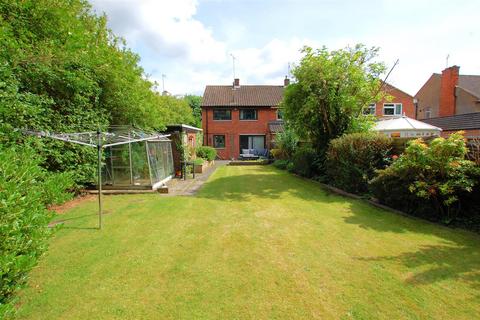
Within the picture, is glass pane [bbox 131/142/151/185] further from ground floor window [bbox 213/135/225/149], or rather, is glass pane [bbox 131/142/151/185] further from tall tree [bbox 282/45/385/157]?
ground floor window [bbox 213/135/225/149]

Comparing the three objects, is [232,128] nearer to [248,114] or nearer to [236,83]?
[248,114]

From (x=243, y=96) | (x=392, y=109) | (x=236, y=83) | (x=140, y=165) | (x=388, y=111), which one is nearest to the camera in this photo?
(x=140, y=165)

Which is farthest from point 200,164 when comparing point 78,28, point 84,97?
point 78,28

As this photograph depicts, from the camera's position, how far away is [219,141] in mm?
26938

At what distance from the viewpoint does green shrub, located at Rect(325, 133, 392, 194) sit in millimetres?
8711

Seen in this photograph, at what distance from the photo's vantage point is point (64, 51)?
8.31m

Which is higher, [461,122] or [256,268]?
[461,122]

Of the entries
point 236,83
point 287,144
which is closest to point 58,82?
point 287,144

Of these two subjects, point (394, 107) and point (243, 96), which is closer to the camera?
point (394, 107)

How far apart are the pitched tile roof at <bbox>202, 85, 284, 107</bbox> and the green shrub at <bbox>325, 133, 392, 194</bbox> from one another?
17.8m

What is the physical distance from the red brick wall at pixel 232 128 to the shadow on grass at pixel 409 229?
50.7 ft

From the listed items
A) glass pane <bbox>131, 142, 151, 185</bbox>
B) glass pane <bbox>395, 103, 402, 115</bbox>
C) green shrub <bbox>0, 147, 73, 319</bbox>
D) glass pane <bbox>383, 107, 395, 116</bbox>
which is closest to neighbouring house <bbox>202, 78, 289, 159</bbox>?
glass pane <bbox>383, 107, 395, 116</bbox>

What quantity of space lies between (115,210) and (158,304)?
5.12m

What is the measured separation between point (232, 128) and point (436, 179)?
21502 mm
